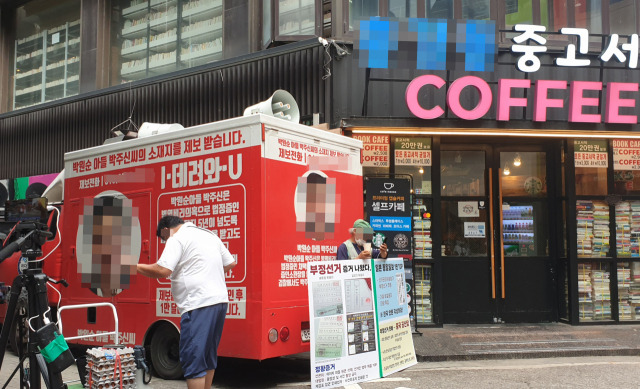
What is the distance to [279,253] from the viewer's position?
6.83 metres

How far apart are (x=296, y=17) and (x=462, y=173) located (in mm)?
4092

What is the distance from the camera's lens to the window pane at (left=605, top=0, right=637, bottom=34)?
11555 mm

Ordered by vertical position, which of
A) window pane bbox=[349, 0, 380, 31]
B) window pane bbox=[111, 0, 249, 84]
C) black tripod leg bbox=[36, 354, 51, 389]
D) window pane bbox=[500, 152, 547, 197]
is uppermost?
window pane bbox=[111, 0, 249, 84]

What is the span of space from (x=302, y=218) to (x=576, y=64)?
5895 mm

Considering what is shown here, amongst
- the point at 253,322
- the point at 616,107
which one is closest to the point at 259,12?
the point at 616,107

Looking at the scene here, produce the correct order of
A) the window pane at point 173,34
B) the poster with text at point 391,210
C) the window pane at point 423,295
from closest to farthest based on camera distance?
the poster with text at point 391,210 → the window pane at point 423,295 → the window pane at point 173,34

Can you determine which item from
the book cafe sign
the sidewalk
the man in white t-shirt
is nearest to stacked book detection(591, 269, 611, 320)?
Answer: the sidewalk

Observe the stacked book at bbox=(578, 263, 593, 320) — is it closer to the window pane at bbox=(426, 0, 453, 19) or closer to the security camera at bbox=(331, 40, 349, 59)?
the window pane at bbox=(426, 0, 453, 19)

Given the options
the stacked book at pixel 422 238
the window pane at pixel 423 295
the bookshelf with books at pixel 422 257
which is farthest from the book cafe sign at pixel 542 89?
the window pane at pixel 423 295

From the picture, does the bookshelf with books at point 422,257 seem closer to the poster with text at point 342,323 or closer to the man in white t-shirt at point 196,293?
the poster with text at point 342,323

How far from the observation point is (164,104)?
1341cm

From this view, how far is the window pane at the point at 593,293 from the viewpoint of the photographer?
10859mm

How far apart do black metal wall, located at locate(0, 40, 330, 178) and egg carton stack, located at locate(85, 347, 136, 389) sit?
659cm

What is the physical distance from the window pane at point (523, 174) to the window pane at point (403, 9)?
2949 millimetres
